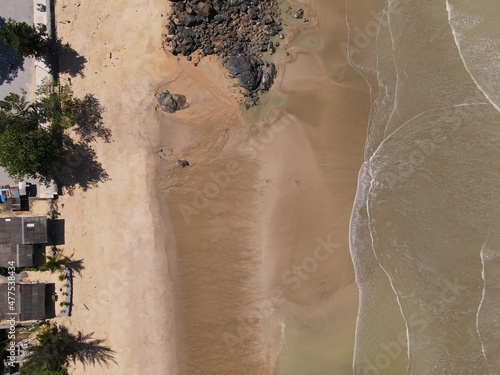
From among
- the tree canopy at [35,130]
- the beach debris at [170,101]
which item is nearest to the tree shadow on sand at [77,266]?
the tree canopy at [35,130]

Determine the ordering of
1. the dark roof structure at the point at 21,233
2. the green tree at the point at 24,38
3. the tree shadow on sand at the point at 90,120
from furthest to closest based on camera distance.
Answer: the tree shadow on sand at the point at 90,120, the dark roof structure at the point at 21,233, the green tree at the point at 24,38

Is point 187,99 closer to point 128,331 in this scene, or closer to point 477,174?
point 128,331

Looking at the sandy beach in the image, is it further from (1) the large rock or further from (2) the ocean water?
(2) the ocean water

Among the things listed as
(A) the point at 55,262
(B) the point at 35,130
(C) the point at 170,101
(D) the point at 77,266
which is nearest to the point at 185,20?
(C) the point at 170,101

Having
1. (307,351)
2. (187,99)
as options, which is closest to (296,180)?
(187,99)

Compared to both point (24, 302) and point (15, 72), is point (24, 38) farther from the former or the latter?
point (24, 302)

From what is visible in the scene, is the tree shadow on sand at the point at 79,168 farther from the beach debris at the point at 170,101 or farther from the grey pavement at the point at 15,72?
the beach debris at the point at 170,101
